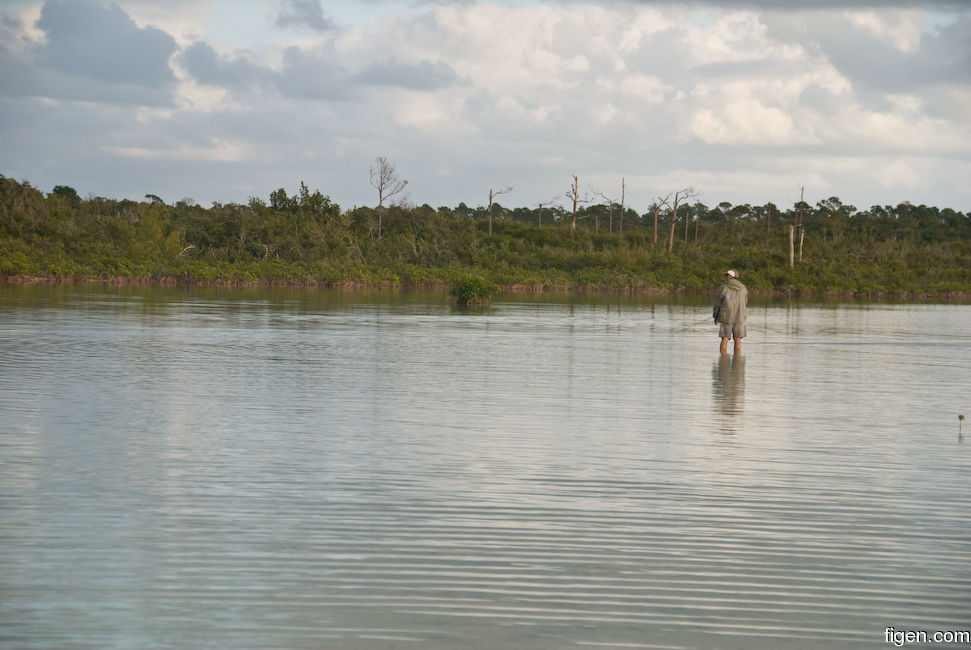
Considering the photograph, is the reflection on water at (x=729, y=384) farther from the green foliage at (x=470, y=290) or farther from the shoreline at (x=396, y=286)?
the shoreline at (x=396, y=286)

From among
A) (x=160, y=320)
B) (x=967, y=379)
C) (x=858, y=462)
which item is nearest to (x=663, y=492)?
(x=858, y=462)

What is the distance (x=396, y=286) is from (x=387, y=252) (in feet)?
32.4

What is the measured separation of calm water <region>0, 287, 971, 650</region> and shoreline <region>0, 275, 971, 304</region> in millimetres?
38680

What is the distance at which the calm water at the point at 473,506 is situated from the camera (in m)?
4.37

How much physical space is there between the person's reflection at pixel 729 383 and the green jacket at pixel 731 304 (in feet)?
1.93

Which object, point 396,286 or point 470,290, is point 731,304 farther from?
point 396,286

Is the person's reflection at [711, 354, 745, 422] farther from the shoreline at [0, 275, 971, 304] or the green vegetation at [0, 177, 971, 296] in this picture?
the shoreline at [0, 275, 971, 304]

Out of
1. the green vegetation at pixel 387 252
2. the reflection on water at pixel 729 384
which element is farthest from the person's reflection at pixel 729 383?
the green vegetation at pixel 387 252

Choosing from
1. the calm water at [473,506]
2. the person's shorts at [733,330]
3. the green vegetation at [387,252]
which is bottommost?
the calm water at [473,506]

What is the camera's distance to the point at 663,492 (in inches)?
272

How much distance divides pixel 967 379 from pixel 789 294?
161 feet

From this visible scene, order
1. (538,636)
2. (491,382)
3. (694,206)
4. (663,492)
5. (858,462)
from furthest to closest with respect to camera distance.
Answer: (694,206) → (491,382) → (858,462) → (663,492) → (538,636)

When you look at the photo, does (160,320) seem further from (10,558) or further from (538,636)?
(538,636)

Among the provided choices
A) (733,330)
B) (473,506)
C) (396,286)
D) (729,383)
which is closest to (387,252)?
(396,286)
